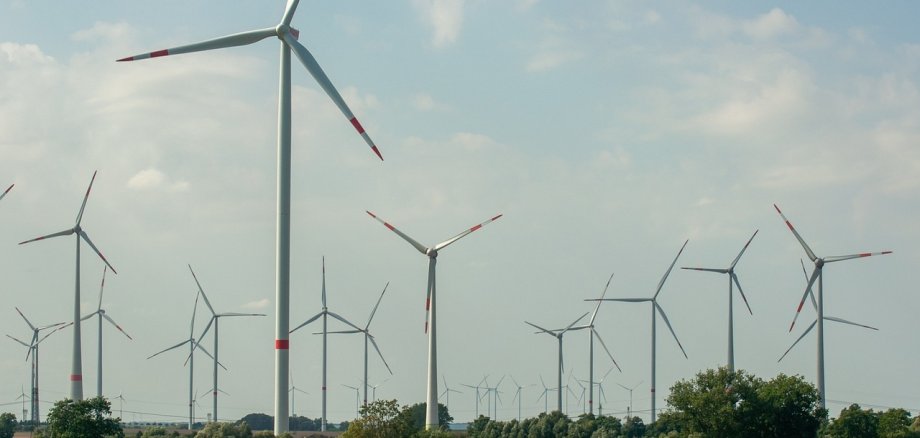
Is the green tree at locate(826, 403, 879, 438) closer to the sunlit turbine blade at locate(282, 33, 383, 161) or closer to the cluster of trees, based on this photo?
the cluster of trees

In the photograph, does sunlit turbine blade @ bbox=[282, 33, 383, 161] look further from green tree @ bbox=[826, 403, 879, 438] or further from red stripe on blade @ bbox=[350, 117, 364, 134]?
green tree @ bbox=[826, 403, 879, 438]

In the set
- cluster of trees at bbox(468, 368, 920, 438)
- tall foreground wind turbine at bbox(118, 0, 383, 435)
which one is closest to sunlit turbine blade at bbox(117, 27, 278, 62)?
tall foreground wind turbine at bbox(118, 0, 383, 435)

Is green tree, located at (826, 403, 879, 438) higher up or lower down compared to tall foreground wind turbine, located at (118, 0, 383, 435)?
lower down

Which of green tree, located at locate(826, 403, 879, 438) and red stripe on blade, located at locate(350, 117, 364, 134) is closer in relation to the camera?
red stripe on blade, located at locate(350, 117, 364, 134)

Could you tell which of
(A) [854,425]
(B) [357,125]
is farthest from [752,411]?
(B) [357,125]

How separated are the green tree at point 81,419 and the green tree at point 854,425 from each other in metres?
88.4

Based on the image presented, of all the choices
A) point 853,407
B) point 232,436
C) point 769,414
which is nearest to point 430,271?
point 232,436

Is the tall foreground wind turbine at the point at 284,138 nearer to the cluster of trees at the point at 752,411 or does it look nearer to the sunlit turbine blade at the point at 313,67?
the sunlit turbine blade at the point at 313,67

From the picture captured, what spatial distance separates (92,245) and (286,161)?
61.6 m

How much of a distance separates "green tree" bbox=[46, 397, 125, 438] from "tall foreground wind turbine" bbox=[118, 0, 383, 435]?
2685 centimetres

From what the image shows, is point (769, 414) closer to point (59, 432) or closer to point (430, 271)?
point (430, 271)

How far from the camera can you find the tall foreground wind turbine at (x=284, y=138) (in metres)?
113

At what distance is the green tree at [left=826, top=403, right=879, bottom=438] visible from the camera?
156375 millimetres

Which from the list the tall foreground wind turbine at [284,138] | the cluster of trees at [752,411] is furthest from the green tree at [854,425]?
the tall foreground wind turbine at [284,138]
